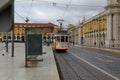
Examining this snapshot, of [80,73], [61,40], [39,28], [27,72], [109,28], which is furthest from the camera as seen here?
[109,28]

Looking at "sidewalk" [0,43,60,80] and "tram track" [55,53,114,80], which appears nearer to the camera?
"sidewalk" [0,43,60,80]

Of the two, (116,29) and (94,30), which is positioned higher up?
(94,30)

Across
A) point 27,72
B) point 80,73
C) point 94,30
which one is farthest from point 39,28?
point 94,30

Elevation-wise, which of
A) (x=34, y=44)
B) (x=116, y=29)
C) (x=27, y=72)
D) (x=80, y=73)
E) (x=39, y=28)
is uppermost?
(x=116, y=29)

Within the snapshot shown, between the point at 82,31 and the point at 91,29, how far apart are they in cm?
2520

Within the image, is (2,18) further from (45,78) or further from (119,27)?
(119,27)

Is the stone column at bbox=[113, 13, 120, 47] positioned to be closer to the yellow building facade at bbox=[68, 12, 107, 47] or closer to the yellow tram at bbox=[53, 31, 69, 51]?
the yellow building facade at bbox=[68, 12, 107, 47]

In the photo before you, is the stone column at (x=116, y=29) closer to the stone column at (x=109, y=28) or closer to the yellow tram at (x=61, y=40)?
the stone column at (x=109, y=28)

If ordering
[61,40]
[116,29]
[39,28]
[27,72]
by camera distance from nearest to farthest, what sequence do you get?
[27,72]
[39,28]
[61,40]
[116,29]

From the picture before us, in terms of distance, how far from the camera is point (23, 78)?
13.1 meters

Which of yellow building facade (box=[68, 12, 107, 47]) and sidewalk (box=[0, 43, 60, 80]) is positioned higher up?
yellow building facade (box=[68, 12, 107, 47])

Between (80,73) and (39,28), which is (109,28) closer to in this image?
(80,73)

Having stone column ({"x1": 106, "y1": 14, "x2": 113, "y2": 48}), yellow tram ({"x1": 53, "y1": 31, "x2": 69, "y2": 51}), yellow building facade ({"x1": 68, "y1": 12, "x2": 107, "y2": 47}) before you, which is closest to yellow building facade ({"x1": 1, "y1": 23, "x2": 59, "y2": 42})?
yellow tram ({"x1": 53, "y1": 31, "x2": 69, "y2": 51})

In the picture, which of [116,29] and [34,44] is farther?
[116,29]
